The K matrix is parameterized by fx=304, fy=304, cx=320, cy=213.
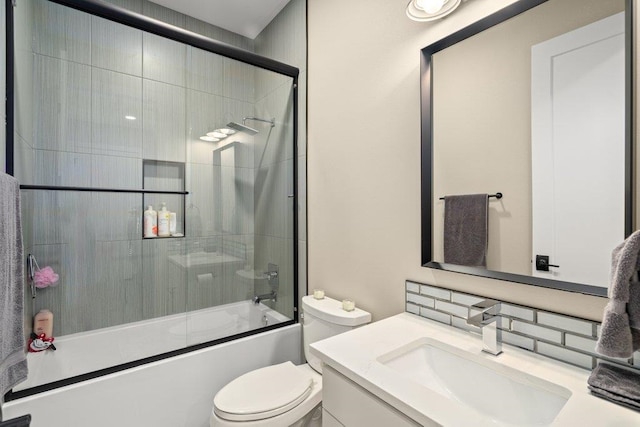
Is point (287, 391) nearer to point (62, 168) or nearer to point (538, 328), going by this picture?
point (538, 328)

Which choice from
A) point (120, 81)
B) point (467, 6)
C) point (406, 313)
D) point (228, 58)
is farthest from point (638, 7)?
point (120, 81)

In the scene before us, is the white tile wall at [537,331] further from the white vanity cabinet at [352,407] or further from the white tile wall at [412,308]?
the white vanity cabinet at [352,407]

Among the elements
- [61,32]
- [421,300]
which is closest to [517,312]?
[421,300]

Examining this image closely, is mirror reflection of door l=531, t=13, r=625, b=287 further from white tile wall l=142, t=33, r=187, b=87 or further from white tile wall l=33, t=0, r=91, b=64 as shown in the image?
white tile wall l=33, t=0, r=91, b=64

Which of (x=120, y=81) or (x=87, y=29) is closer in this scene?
(x=87, y=29)

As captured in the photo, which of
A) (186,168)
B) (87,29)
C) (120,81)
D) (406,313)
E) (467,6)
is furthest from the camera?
(186,168)

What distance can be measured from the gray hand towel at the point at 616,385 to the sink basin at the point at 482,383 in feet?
0.23

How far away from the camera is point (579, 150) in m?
0.88

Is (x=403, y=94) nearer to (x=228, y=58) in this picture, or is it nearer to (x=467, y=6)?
(x=467, y=6)

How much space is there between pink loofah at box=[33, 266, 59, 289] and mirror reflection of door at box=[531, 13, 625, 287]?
221cm

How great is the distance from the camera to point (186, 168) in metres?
1.81


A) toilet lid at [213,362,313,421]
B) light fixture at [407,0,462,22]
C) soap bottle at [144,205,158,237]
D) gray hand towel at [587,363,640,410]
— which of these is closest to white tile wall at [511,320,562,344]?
gray hand towel at [587,363,640,410]

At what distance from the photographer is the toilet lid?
123 centimetres

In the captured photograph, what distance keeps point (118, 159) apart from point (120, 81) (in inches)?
16.8
